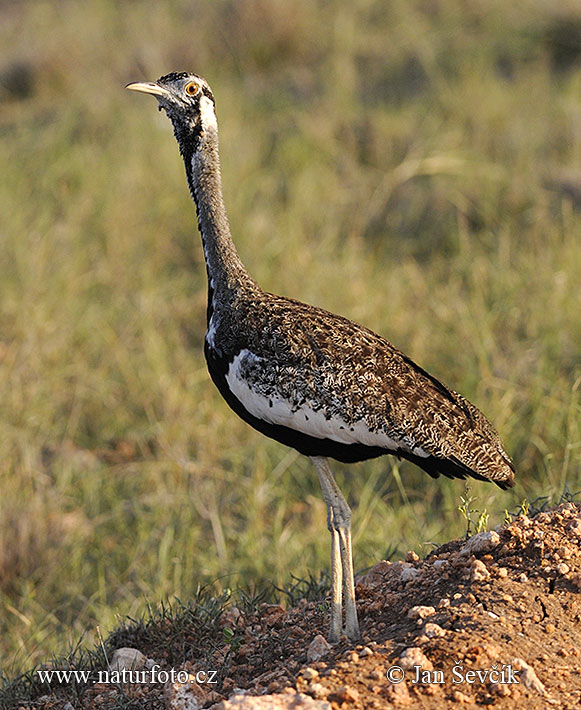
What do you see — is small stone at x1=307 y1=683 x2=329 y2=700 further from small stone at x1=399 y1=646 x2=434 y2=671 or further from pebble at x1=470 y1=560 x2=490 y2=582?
pebble at x1=470 y1=560 x2=490 y2=582

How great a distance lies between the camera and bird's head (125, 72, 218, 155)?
3633 mm

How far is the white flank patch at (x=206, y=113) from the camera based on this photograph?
3656 millimetres

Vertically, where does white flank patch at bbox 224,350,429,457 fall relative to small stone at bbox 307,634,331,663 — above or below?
above

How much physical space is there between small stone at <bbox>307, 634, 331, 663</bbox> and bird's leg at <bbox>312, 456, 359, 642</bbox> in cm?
8

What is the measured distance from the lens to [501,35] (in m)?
10.4

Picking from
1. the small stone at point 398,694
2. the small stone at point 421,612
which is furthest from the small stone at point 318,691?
the small stone at point 421,612

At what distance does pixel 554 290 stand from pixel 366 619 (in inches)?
127

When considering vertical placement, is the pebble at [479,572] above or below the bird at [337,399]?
below

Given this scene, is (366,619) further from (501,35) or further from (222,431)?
(501,35)

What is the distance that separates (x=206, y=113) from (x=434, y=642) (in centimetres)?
202

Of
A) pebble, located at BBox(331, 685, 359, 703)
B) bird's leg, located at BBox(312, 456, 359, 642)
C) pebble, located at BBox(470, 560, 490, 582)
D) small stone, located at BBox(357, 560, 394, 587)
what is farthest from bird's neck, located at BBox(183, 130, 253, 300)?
pebble, located at BBox(331, 685, 359, 703)

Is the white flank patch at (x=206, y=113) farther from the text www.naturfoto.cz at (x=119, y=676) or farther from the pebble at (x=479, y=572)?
the text www.naturfoto.cz at (x=119, y=676)

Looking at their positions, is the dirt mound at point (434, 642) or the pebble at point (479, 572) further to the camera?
the pebble at point (479, 572)

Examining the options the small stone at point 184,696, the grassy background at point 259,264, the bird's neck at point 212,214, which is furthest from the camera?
the grassy background at point 259,264
